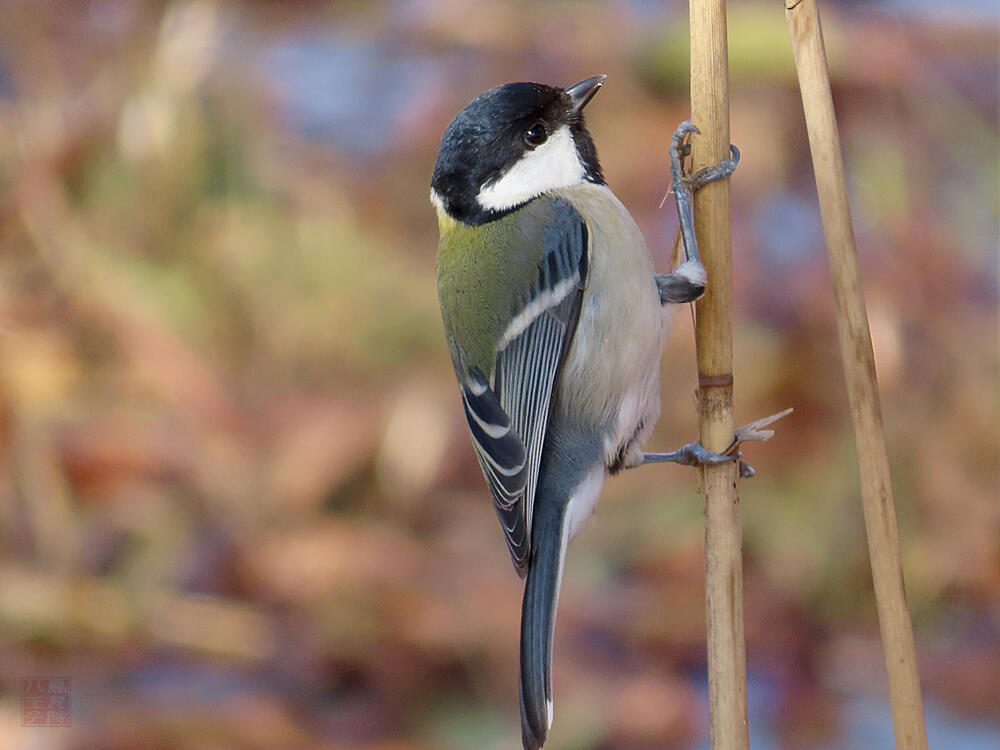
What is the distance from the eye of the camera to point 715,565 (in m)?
1.05

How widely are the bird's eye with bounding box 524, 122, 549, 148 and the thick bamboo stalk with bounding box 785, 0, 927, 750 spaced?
0.53m

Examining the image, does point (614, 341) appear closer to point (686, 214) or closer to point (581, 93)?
point (686, 214)

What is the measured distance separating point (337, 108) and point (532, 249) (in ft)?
7.37

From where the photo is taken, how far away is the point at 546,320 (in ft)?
4.64

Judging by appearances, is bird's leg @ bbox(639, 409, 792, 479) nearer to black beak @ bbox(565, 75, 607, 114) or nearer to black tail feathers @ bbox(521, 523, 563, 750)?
black tail feathers @ bbox(521, 523, 563, 750)

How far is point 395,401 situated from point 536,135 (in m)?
1.19

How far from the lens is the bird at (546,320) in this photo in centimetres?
137

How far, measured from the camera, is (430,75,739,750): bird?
1.37 metres

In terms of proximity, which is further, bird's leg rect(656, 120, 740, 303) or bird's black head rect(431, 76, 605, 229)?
bird's black head rect(431, 76, 605, 229)

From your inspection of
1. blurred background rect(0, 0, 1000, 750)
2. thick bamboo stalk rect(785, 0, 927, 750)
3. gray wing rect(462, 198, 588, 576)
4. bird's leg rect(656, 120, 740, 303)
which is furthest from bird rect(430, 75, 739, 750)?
blurred background rect(0, 0, 1000, 750)

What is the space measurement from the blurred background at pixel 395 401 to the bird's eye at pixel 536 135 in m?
1.04

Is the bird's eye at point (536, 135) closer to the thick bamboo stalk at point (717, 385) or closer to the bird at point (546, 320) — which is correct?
the bird at point (546, 320)

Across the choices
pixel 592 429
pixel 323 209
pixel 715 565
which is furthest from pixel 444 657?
pixel 323 209

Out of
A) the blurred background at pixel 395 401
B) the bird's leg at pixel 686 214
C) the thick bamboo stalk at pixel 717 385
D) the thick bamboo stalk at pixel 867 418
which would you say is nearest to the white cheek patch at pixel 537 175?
the bird's leg at pixel 686 214
